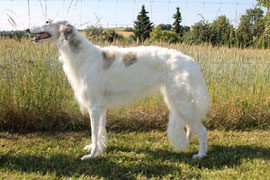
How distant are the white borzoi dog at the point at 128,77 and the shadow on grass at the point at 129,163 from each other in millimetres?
194

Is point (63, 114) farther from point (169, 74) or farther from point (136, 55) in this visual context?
point (169, 74)

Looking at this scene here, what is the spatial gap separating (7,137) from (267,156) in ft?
14.5

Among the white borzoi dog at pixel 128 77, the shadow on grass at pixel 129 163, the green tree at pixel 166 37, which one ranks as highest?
the green tree at pixel 166 37

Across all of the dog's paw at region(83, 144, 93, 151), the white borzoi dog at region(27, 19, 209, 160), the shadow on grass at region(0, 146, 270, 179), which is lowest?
the shadow on grass at region(0, 146, 270, 179)

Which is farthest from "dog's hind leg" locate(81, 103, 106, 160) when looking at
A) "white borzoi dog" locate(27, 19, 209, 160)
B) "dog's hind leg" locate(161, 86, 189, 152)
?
"dog's hind leg" locate(161, 86, 189, 152)

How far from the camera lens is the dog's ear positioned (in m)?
3.35

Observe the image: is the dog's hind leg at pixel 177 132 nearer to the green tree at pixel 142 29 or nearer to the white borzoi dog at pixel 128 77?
the white borzoi dog at pixel 128 77

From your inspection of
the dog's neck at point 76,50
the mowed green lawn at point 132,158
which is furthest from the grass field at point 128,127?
the dog's neck at point 76,50

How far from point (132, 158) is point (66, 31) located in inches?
85.2

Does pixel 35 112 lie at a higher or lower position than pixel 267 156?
higher

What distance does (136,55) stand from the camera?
355cm

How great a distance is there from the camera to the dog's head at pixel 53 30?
3.37 metres

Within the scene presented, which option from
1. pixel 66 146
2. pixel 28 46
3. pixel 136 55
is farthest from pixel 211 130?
pixel 28 46

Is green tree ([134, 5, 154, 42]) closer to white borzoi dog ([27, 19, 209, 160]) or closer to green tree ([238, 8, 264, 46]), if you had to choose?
green tree ([238, 8, 264, 46])
